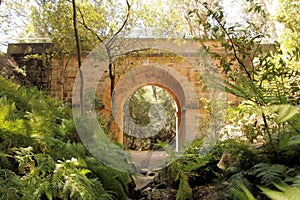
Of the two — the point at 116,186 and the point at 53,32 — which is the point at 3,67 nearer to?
the point at 53,32

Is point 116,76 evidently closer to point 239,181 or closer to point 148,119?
point 148,119

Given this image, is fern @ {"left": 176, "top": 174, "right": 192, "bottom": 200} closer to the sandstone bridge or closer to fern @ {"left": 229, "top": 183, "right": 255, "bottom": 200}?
fern @ {"left": 229, "top": 183, "right": 255, "bottom": 200}

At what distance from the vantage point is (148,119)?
15.3 m

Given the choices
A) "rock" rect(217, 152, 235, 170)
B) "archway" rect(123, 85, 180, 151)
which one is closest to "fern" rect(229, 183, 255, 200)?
"rock" rect(217, 152, 235, 170)

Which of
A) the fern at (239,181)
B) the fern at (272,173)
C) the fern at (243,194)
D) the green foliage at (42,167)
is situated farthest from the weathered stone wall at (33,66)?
the fern at (243,194)

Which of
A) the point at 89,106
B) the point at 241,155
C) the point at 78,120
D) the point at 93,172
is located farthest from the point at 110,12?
the point at 241,155

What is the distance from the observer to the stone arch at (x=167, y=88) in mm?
9094

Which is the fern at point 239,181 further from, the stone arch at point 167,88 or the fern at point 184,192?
the stone arch at point 167,88

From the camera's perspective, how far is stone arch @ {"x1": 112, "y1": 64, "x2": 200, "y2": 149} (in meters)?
9.09

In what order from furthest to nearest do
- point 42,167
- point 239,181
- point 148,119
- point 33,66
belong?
point 148,119 → point 33,66 → point 42,167 → point 239,181

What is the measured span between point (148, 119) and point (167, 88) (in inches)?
194

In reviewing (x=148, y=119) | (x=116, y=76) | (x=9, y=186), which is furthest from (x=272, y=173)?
(x=148, y=119)

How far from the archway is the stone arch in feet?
13.0

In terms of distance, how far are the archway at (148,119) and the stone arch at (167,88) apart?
3.95m
